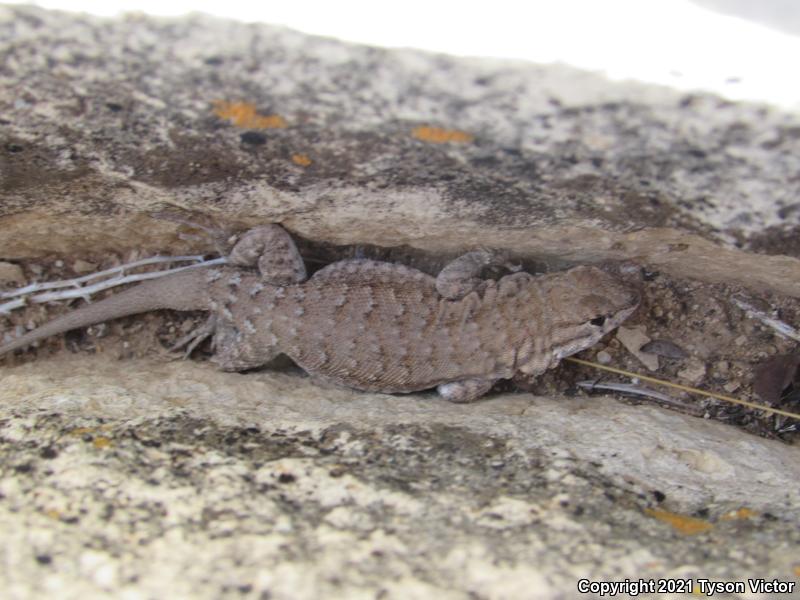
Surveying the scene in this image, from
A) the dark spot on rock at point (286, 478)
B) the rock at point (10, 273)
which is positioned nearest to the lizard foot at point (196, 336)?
the rock at point (10, 273)

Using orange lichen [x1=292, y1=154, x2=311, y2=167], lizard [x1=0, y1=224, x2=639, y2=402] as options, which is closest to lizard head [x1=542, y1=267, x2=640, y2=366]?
lizard [x1=0, y1=224, x2=639, y2=402]

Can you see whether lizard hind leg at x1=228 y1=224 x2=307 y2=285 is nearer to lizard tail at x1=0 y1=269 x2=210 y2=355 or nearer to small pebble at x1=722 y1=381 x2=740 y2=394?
lizard tail at x1=0 y1=269 x2=210 y2=355

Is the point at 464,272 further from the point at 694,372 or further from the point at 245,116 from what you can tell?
the point at 245,116

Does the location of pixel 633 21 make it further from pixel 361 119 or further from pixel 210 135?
pixel 210 135

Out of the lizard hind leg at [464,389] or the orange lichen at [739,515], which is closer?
the orange lichen at [739,515]

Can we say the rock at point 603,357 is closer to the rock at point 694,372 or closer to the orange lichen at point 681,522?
the rock at point 694,372

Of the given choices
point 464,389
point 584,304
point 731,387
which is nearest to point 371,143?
point 584,304
